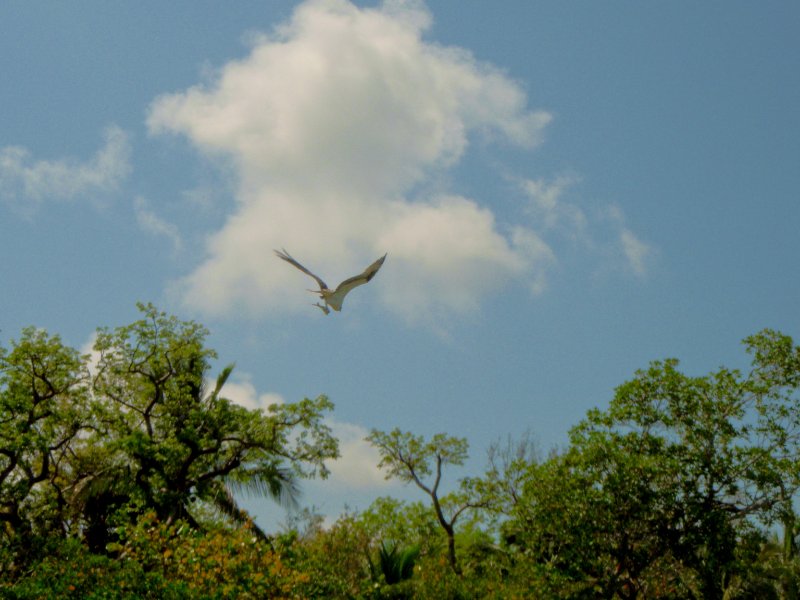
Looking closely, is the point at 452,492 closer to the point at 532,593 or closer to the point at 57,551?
the point at 532,593

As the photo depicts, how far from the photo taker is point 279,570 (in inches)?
481

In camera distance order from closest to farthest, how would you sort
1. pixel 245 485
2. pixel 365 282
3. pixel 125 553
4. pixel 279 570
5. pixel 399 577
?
pixel 365 282, pixel 279 570, pixel 125 553, pixel 399 577, pixel 245 485

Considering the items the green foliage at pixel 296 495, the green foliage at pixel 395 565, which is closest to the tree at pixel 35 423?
the green foliage at pixel 296 495

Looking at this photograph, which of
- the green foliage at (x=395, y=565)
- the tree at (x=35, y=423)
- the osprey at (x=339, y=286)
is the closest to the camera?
the osprey at (x=339, y=286)

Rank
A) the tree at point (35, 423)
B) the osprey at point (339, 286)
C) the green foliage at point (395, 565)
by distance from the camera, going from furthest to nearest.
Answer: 1. the green foliage at point (395, 565)
2. the tree at point (35, 423)
3. the osprey at point (339, 286)

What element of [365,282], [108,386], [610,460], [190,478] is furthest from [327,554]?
[365,282]

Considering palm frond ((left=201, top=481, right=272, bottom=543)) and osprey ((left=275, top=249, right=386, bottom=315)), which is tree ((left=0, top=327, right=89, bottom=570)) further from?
osprey ((left=275, top=249, right=386, bottom=315))

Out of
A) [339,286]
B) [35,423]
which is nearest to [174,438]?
[35,423]

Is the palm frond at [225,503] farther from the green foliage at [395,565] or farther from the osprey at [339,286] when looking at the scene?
the osprey at [339,286]

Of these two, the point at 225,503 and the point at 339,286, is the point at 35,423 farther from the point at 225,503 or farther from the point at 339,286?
the point at 339,286

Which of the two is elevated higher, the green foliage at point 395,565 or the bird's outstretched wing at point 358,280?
the bird's outstretched wing at point 358,280

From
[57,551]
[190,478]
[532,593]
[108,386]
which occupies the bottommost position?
[57,551]

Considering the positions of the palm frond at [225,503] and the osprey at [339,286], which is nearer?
the osprey at [339,286]

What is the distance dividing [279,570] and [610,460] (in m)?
6.79
